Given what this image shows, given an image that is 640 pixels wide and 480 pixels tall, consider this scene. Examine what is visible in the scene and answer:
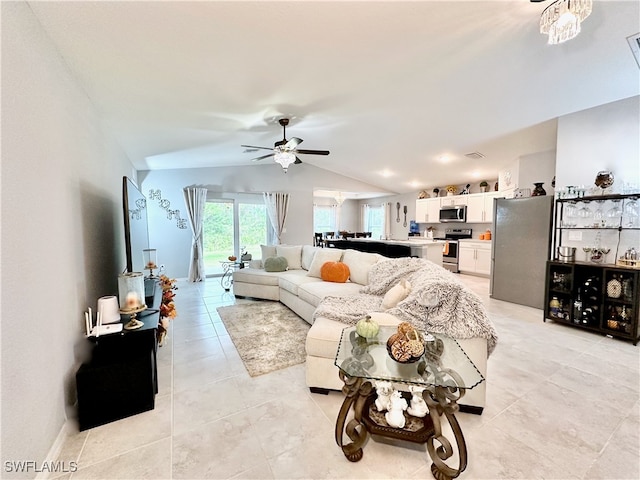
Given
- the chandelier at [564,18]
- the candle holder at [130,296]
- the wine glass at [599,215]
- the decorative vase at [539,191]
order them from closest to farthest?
the chandelier at [564,18]
the candle holder at [130,296]
the wine glass at [599,215]
the decorative vase at [539,191]

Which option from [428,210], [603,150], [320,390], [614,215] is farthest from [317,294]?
[428,210]

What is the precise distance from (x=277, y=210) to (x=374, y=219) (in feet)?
14.8

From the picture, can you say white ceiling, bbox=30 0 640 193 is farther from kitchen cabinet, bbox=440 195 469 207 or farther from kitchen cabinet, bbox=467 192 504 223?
kitchen cabinet, bbox=440 195 469 207

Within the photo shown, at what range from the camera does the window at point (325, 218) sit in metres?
9.91

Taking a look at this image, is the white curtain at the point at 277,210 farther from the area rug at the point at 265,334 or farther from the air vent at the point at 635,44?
the air vent at the point at 635,44

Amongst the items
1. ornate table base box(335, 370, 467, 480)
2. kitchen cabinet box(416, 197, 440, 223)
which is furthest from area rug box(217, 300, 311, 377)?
kitchen cabinet box(416, 197, 440, 223)

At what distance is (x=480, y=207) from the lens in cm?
630

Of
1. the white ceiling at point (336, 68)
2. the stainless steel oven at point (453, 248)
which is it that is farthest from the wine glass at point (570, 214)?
the stainless steel oven at point (453, 248)

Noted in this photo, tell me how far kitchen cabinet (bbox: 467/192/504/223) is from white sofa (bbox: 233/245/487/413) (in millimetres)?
4055

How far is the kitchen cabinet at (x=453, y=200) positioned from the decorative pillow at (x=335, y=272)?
4588 millimetres

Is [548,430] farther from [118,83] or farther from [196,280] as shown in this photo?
[196,280]

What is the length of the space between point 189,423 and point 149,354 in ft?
1.74

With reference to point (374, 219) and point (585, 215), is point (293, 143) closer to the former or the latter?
point (585, 215)

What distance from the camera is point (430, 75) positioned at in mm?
2662
